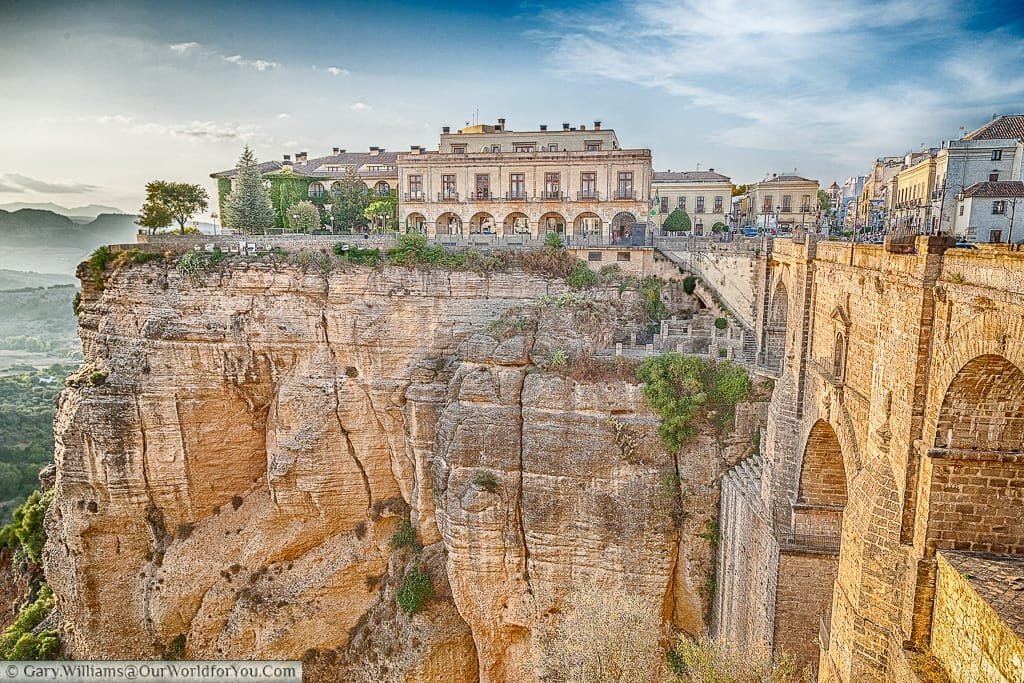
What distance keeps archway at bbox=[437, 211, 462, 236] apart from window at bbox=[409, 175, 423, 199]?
154cm

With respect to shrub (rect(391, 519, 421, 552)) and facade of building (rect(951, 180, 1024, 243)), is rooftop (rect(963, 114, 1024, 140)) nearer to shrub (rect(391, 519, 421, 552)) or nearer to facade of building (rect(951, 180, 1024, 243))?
facade of building (rect(951, 180, 1024, 243))

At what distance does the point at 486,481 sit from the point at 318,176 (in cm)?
2532

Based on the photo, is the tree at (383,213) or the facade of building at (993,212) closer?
the facade of building at (993,212)

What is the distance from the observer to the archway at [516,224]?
1292 inches

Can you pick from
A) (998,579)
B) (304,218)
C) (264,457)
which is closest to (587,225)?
(304,218)

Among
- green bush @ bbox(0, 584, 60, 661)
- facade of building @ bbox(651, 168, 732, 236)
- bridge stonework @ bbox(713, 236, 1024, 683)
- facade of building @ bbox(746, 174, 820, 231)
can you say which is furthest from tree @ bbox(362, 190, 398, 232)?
bridge stonework @ bbox(713, 236, 1024, 683)

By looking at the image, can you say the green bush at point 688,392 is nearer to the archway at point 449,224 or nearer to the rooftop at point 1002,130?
the rooftop at point 1002,130

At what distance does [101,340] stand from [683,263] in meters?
23.1

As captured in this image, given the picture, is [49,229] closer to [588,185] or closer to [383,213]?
[383,213]

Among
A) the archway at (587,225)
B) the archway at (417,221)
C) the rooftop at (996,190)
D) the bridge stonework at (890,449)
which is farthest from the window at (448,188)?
the rooftop at (996,190)

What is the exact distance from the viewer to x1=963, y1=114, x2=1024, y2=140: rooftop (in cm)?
2258

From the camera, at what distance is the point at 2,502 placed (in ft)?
134

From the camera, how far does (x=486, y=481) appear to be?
789 inches

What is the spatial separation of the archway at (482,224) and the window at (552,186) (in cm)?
294
